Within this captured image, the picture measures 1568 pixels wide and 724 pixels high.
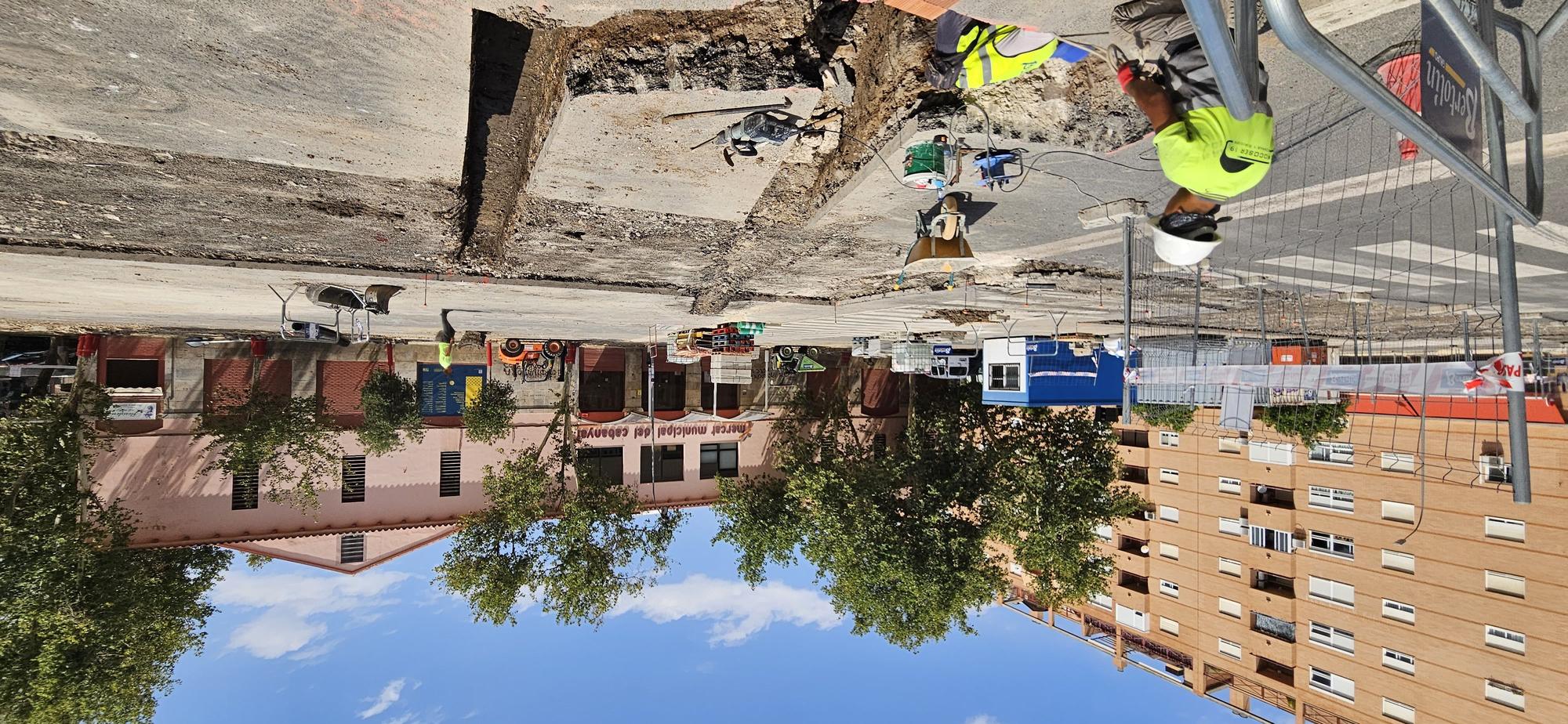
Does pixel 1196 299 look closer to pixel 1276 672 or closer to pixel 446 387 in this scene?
pixel 1276 672

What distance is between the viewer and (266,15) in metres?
2.28

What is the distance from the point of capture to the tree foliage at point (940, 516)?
13.7 meters

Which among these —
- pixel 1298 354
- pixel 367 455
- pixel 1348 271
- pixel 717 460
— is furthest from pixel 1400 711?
pixel 367 455

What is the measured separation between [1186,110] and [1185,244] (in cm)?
78

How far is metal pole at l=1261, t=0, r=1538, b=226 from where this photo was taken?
4.90 feet

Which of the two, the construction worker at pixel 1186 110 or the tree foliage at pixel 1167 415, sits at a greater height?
the construction worker at pixel 1186 110

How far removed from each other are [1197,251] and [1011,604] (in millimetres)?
26600

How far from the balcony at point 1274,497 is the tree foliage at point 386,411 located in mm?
21883

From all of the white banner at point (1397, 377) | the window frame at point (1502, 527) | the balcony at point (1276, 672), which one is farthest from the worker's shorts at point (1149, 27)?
the balcony at point (1276, 672)

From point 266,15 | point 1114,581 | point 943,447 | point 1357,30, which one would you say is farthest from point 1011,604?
point 266,15

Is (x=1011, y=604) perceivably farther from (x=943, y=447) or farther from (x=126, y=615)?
(x=126, y=615)

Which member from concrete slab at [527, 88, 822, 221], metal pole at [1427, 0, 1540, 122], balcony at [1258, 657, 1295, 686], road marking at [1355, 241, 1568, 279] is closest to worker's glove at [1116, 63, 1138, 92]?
metal pole at [1427, 0, 1540, 122]

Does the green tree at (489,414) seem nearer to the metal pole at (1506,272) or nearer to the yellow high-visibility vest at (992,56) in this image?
the yellow high-visibility vest at (992,56)

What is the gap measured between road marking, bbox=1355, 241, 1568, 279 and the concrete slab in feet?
15.7
